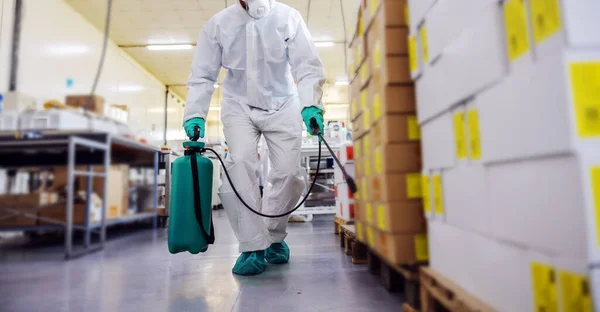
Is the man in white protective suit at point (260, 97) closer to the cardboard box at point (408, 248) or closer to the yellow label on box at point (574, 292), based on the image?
the cardboard box at point (408, 248)

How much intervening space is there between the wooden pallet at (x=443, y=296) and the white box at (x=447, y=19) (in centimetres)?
49

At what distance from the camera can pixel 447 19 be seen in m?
0.73

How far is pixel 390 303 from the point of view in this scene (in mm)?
1027

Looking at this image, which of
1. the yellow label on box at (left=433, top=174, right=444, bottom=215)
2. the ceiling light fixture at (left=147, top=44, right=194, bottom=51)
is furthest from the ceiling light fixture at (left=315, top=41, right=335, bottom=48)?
the yellow label on box at (left=433, top=174, right=444, bottom=215)

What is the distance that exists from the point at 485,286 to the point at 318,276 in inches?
33.0

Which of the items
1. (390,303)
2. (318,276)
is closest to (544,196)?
(390,303)

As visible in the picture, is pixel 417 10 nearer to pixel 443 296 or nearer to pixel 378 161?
pixel 378 161

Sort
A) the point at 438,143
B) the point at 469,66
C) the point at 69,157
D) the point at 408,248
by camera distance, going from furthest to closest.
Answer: the point at 69,157, the point at 408,248, the point at 438,143, the point at 469,66

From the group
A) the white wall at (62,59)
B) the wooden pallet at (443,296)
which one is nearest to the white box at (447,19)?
the wooden pallet at (443,296)

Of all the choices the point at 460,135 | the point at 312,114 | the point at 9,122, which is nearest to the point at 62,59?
the point at 9,122

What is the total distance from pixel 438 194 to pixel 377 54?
1.51ft

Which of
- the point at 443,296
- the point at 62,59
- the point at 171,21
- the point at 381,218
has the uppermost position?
the point at 171,21

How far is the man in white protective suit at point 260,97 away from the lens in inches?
61.2

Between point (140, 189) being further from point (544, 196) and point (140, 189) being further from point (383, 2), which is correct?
point (544, 196)
